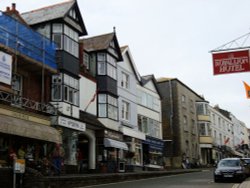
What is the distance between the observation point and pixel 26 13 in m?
29.6

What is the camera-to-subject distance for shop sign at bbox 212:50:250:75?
15766 mm

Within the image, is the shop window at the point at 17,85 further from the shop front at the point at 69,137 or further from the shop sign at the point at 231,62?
the shop sign at the point at 231,62

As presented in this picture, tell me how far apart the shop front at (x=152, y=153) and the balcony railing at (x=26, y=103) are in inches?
668

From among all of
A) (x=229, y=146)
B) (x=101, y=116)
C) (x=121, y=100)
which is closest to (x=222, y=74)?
(x=101, y=116)

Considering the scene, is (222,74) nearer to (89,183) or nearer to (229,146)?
(89,183)

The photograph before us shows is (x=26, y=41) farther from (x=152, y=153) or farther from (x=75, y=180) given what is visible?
(x=152, y=153)

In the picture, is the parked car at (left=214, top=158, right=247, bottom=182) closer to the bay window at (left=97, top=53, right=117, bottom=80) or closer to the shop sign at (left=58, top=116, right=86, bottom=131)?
the shop sign at (left=58, top=116, right=86, bottom=131)

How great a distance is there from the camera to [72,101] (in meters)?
27.3

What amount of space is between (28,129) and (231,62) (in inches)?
411

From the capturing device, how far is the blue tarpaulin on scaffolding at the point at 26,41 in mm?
22188

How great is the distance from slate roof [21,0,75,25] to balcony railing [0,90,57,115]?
6.01 m

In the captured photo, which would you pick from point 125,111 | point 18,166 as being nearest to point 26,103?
point 18,166

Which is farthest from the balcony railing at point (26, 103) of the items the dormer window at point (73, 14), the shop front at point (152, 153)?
the shop front at point (152, 153)

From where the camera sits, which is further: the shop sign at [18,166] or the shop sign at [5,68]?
the shop sign at [5,68]
